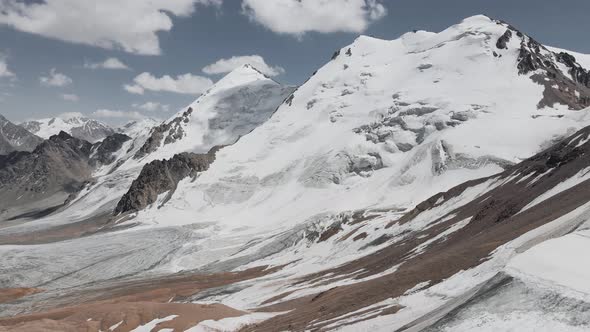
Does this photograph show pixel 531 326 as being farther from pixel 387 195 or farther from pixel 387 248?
pixel 387 195

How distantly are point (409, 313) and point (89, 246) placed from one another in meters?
184

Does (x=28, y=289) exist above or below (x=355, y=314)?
above

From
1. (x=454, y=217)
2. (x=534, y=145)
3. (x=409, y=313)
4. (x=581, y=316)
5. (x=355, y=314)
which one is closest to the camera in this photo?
(x=581, y=316)

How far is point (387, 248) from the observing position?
90.1 meters

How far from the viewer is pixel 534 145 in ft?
548

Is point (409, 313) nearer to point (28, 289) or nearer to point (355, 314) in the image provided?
point (355, 314)

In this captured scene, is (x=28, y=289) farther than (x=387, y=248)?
Yes

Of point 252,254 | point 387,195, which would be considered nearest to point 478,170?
point 387,195

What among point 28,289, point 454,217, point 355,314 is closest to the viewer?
point 355,314

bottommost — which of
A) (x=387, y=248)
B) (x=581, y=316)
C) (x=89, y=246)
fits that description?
(x=387, y=248)

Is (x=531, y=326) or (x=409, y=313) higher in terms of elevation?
(x=531, y=326)

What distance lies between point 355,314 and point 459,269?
9118 mm

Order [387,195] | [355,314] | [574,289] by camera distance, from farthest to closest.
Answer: [387,195]
[355,314]
[574,289]

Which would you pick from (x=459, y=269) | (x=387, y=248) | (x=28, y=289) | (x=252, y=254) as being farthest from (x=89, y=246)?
(x=459, y=269)
